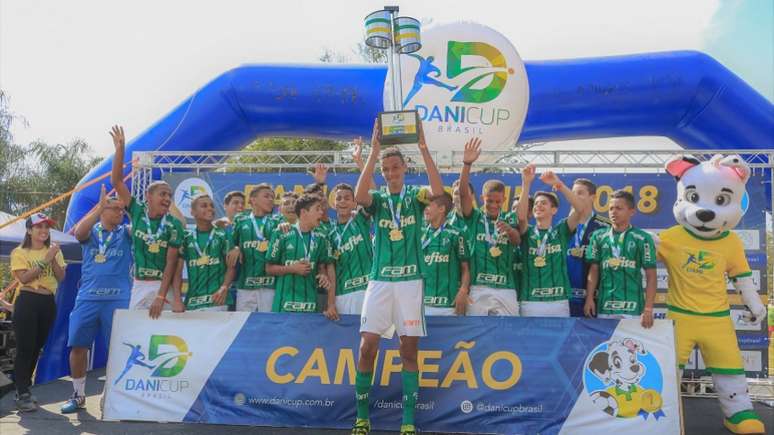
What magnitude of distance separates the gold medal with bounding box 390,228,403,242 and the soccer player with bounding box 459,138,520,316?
0.80 meters

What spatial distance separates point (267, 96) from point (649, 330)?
538 cm

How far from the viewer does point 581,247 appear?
15.9 feet

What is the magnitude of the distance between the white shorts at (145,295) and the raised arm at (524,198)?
2.68m

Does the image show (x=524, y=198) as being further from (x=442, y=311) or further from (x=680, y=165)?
(x=680, y=165)

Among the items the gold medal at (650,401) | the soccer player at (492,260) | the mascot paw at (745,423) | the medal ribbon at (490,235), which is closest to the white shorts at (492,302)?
the soccer player at (492,260)

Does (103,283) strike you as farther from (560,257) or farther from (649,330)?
(649,330)

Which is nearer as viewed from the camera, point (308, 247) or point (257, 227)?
point (308, 247)

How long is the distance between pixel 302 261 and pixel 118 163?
150cm

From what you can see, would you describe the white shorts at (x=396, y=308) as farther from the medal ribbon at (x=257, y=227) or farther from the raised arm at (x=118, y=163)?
the raised arm at (x=118, y=163)

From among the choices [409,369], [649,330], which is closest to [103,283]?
[409,369]

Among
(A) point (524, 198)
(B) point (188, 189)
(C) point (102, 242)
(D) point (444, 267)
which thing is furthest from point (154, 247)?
(A) point (524, 198)

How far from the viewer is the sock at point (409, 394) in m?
3.82

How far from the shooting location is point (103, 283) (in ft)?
15.9

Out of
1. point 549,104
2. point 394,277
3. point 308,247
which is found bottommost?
point 394,277
